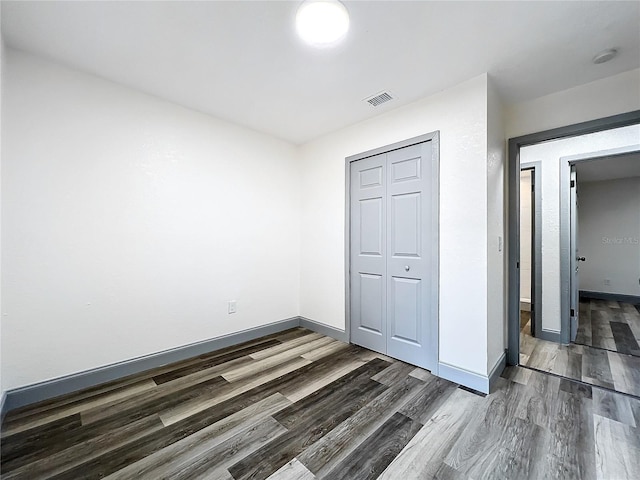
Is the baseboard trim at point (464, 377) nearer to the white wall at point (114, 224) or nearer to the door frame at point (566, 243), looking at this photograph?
the door frame at point (566, 243)

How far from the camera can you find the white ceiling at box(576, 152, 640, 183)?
13.5 feet

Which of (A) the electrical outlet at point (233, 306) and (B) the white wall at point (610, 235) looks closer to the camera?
(A) the electrical outlet at point (233, 306)

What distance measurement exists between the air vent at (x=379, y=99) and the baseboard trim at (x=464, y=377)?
244cm

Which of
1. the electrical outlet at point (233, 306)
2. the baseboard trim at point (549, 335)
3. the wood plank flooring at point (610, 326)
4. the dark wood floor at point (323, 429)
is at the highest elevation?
the electrical outlet at point (233, 306)

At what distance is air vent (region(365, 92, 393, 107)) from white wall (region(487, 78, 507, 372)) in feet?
2.62

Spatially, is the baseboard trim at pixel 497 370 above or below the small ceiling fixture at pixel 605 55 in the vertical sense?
below

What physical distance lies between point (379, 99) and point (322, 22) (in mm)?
1065

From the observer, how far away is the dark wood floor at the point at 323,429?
1375 millimetres

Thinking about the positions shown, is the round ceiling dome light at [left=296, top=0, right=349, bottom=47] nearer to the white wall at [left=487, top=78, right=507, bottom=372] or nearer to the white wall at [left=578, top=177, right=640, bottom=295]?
the white wall at [left=487, top=78, right=507, bottom=372]

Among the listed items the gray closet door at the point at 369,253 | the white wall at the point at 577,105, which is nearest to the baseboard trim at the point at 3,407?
the gray closet door at the point at 369,253

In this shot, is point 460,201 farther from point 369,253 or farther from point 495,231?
point 369,253

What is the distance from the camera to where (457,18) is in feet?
5.17

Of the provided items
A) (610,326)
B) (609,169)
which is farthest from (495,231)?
(609,169)

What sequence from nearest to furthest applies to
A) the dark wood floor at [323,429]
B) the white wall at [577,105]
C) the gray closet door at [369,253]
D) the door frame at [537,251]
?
the dark wood floor at [323,429] → the white wall at [577,105] → the gray closet door at [369,253] → the door frame at [537,251]
